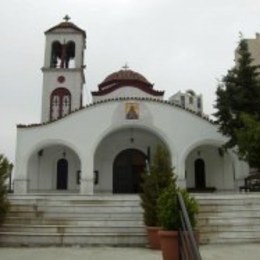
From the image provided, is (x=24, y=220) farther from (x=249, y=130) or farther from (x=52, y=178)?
(x=52, y=178)

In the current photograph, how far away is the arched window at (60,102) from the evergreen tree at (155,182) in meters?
16.5

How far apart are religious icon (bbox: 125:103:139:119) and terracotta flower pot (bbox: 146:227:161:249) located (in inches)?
437

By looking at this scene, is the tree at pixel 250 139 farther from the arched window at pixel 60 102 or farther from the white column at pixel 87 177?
the arched window at pixel 60 102

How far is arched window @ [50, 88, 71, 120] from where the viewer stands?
84.1 feet

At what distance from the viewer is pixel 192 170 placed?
22.1 meters

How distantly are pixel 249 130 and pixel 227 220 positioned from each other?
6177 millimetres

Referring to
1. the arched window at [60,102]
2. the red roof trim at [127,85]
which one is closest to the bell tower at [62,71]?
the arched window at [60,102]

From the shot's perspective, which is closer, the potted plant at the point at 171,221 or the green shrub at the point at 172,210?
the potted plant at the point at 171,221

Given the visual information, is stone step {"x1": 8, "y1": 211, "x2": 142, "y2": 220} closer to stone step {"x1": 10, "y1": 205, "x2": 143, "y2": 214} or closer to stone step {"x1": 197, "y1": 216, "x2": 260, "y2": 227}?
stone step {"x1": 10, "y1": 205, "x2": 143, "y2": 214}

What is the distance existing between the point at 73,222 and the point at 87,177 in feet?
28.1

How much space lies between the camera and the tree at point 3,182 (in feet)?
32.8

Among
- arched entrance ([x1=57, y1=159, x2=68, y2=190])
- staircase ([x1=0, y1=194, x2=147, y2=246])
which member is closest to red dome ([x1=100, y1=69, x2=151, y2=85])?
arched entrance ([x1=57, y1=159, x2=68, y2=190])

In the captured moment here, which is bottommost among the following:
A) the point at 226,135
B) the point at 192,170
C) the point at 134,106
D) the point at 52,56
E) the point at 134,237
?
the point at 134,237

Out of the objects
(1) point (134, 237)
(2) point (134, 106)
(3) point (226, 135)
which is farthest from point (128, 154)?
(1) point (134, 237)
